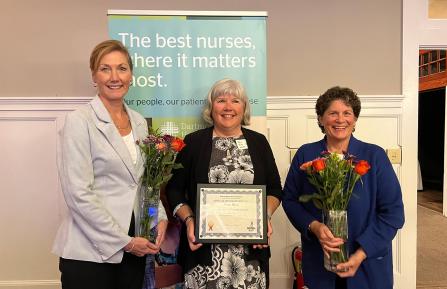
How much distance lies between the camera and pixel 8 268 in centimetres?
301

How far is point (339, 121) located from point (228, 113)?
0.54 metres

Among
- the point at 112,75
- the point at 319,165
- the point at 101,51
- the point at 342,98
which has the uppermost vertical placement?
the point at 101,51

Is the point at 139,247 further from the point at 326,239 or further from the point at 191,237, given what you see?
the point at 326,239

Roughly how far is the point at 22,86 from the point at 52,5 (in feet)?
2.22

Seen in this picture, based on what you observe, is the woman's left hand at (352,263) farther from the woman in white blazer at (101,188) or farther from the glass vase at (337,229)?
the woman in white blazer at (101,188)

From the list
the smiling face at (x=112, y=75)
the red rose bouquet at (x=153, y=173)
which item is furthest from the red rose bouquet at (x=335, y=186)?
the smiling face at (x=112, y=75)

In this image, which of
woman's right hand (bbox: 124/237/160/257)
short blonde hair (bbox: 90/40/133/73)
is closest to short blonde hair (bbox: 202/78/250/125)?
short blonde hair (bbox: 90/40/133/73)

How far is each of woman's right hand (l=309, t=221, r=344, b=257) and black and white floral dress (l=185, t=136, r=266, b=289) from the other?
0.35 m

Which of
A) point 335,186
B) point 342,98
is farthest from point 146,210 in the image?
point 342,98

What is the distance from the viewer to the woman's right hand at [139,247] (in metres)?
1.63

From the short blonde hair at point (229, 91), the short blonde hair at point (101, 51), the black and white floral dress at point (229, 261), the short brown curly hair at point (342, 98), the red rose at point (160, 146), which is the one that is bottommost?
the black and white floral dress at point (229, 261)

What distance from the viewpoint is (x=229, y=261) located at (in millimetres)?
1767

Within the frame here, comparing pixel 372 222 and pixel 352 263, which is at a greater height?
pixel 372 222

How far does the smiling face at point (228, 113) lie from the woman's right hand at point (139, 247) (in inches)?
25.9
